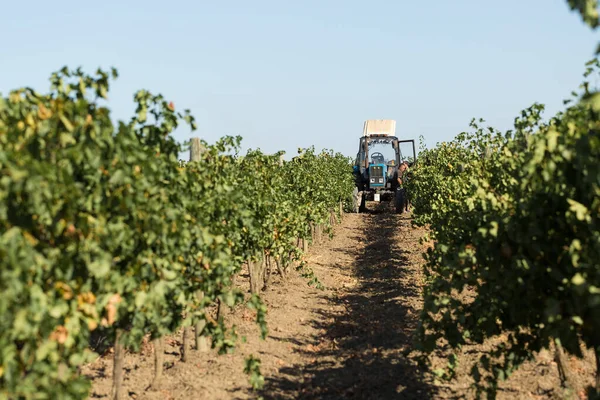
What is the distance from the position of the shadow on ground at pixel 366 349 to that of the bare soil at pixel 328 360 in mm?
11

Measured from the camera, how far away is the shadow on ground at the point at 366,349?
7.22 meters

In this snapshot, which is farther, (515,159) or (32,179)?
(515,159)

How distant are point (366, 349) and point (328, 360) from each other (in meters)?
0.58

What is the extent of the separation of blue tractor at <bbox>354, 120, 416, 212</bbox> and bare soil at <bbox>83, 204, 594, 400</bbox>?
42.6 ft

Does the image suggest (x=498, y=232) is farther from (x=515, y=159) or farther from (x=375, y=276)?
(x=375, y=276)

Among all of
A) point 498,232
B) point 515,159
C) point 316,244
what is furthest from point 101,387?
point 316,244

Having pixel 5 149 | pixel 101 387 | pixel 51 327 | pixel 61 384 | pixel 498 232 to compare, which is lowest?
pixel 101 387

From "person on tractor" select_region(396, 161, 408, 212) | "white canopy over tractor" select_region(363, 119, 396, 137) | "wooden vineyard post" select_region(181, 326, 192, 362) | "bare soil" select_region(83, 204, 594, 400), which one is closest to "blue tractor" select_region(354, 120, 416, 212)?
"white canopy over tractor" select_region(363, 119, 396, 137)

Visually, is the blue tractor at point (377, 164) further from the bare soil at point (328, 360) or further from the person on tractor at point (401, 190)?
the bare soil at point (328, 360)

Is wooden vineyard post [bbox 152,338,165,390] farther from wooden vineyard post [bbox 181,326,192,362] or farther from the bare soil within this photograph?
wooden vineyard post [bbox 181,326,192,362]

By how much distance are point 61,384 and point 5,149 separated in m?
1.33

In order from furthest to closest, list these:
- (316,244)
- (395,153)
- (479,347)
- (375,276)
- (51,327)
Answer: (395,153) → (316,244) → (375,276) → (479,347) → (51,327)

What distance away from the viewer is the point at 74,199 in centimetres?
405

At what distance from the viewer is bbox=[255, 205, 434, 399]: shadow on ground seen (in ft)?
23.7
